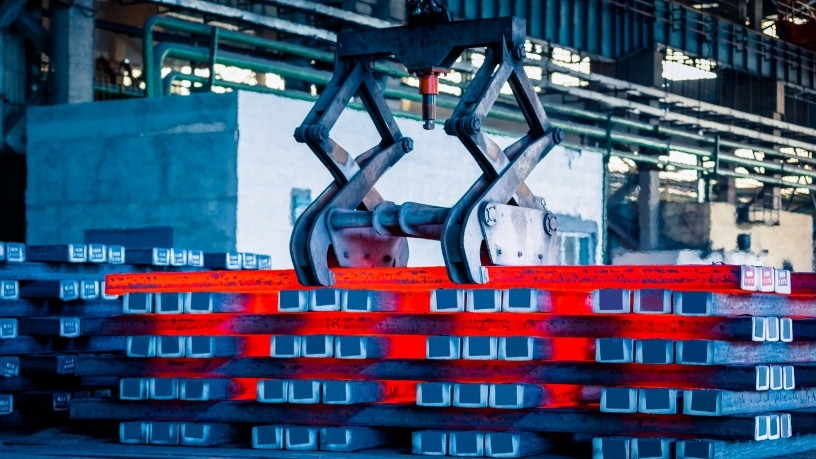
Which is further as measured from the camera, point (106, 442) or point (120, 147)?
point (120, 147)

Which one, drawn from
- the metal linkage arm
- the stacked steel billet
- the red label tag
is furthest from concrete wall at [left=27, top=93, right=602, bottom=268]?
the red label tag

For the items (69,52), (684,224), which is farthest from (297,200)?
(684,224)

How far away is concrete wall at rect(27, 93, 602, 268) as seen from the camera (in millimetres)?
14539

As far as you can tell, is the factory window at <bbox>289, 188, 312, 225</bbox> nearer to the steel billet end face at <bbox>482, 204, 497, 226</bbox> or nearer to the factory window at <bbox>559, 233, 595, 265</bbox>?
the factory window at <bbox>559, 233, 595, 265</bbox>

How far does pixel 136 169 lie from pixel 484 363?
29.3 ft

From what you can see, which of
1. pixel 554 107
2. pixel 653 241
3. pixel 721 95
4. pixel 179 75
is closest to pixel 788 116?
pixel 721 95

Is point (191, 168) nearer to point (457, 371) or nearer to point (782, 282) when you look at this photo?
point (457, 371)

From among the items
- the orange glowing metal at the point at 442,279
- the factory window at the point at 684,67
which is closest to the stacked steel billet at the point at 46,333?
the orange glowing metal at the point at 442,279

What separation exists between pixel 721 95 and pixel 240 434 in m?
28.4

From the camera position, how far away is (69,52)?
16.6 m

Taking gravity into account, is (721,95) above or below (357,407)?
above

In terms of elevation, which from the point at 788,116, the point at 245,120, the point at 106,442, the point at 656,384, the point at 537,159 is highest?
the point at 788,116

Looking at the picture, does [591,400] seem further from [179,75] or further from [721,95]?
[721,95]

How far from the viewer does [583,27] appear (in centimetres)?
2664
